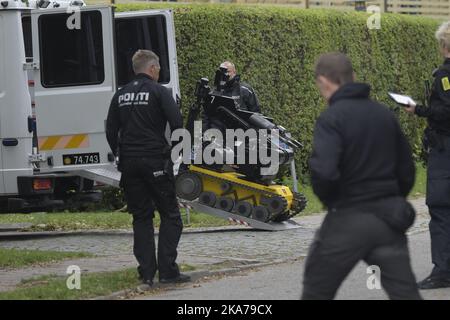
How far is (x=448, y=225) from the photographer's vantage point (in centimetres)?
945

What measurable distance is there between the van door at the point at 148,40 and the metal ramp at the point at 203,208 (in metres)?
1.24

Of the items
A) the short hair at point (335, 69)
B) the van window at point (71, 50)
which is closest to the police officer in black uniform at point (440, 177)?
the short hair at point (335, 69)

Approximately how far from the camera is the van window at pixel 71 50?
13.7 meters

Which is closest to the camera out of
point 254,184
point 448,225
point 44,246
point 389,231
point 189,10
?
point 389,231

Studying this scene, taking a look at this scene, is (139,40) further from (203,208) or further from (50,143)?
(203,208)

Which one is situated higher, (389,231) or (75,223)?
(389,231)

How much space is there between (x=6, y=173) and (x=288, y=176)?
255 inches

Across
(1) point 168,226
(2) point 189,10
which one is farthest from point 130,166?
(2) point 189,10

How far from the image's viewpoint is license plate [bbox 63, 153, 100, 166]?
1381 cm

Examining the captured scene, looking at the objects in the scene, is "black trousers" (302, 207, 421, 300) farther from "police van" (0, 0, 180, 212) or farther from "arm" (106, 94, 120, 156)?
"police van" (0, 0, 180, 212)

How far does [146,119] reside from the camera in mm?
9852

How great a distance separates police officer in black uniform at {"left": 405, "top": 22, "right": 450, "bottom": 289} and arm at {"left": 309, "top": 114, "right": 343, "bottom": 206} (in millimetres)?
3196

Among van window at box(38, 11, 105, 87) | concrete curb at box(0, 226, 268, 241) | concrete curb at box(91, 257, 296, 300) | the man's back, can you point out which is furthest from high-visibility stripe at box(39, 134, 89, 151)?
the man's back

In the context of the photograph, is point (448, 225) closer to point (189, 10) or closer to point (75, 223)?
point (75, 223)
